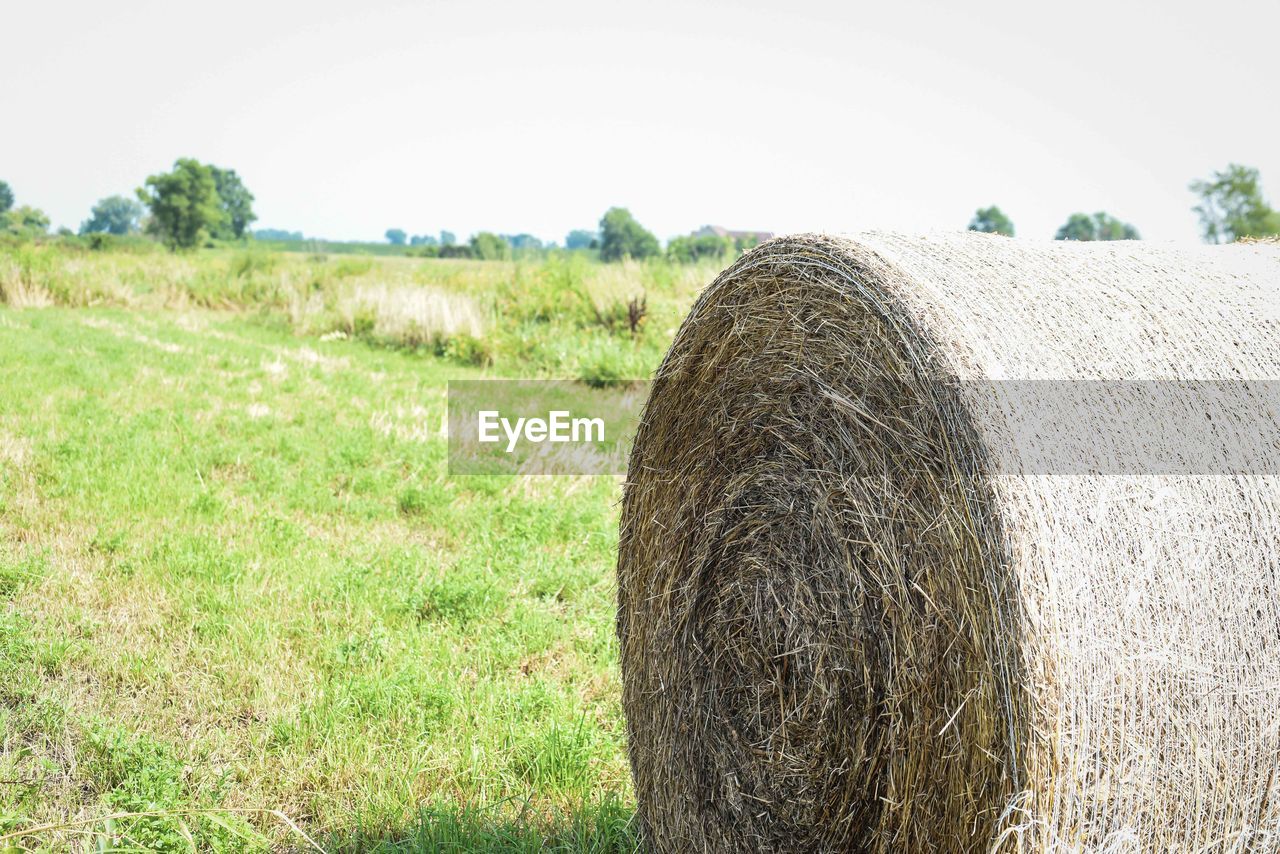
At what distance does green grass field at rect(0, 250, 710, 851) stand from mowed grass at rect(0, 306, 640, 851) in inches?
0.5

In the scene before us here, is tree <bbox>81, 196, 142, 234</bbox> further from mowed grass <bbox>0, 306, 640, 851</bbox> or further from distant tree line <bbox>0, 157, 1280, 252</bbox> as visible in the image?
mowed grass <bbox>0, 306, 640, 851</bbox>

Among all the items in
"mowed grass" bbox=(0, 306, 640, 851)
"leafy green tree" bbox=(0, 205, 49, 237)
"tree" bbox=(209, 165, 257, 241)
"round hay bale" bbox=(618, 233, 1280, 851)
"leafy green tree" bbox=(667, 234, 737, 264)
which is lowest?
"mowed grass" bbox=(0, 306, 640, 851)

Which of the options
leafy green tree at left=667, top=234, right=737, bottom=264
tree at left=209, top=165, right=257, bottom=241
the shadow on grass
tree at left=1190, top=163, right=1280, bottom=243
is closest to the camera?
the shadow on grass

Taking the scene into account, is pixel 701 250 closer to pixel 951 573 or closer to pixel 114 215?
pixel 951 573

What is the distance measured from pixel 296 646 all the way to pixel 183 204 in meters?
73.2

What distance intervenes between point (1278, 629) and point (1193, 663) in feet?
0.85

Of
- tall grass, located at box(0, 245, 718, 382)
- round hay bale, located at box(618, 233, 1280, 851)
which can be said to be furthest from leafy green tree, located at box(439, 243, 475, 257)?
round hay bale, located at box(618, 233, 1280, 851)

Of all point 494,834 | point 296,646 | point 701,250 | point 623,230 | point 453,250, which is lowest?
point 494,834

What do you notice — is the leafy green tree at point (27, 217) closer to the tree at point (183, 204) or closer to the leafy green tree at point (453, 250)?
the tree at point (183, 204)

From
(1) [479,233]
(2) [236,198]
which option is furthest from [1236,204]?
(2) [236,198]

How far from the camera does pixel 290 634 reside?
14.8 ft

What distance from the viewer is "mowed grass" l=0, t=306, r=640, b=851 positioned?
3.23 meters

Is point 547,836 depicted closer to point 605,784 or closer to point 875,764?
point 605,784

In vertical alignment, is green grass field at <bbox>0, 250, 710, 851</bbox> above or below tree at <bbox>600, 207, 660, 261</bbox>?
below
